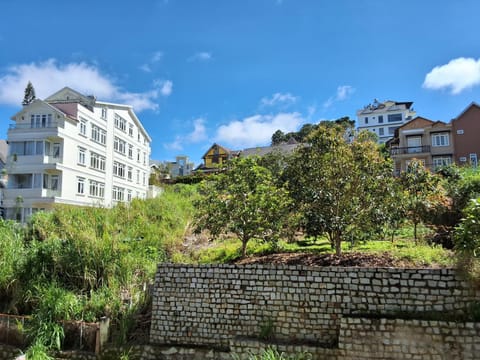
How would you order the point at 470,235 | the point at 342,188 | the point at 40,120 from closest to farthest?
the point at 470,235
the point at 342,188
the point at 40,120

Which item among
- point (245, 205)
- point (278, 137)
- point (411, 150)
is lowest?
point (245, 205)

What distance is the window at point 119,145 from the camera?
32.0 meters

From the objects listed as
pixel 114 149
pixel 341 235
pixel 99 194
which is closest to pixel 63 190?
pixel 99 194

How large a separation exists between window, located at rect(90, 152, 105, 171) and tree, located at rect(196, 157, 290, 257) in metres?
19.3

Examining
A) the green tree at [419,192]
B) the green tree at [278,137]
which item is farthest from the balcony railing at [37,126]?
the green tree at [278,137]

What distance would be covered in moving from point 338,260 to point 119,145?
27.1 m

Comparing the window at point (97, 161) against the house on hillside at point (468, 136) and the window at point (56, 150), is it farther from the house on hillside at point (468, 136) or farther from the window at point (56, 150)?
the house on hillside at point (468, 136)

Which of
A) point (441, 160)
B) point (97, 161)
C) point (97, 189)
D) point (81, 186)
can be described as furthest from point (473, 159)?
point (81, 186)

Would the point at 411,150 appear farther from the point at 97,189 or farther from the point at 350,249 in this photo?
the point at 97,189

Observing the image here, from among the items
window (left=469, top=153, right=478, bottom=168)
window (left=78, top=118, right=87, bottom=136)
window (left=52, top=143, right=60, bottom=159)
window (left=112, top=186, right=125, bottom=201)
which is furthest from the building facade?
window (left=52, top=143, right=60, bottom=159)

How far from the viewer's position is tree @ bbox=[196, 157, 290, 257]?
437 inches

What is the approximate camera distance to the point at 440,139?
116ft

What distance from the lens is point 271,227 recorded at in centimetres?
1120

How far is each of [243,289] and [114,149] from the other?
25670mm
